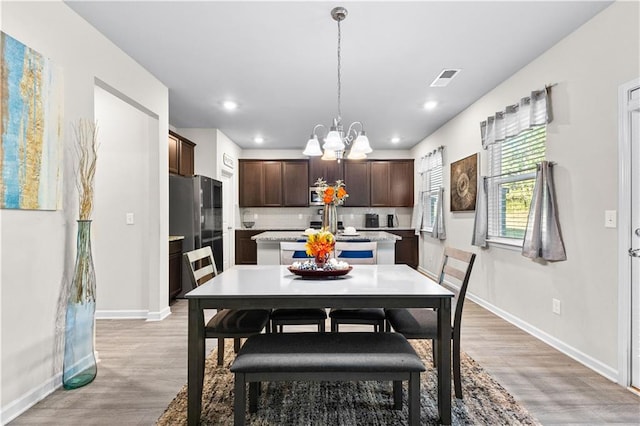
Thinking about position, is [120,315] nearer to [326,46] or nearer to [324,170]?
[326,46]

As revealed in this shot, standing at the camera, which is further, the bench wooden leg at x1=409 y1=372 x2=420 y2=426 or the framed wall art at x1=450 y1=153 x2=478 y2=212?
the framed wall art at x1=450 y1=153 x2=478 y2=212

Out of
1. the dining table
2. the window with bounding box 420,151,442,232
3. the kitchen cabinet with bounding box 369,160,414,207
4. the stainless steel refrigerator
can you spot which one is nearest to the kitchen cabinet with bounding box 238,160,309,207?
the kitchen cabinet with bounding box 369,160,414,207

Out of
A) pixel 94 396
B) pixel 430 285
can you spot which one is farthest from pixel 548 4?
pixel 94 396

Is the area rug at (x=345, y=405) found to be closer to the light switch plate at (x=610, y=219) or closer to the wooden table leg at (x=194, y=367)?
the wooden table leg at (x=194, y=367)

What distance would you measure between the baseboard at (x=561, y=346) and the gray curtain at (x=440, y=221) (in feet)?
5.23

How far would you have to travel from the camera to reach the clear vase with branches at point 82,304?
89.4 inches

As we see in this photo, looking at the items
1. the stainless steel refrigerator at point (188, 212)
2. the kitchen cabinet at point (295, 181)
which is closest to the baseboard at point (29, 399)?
the stainless steel refrigerator at point (188, 212)

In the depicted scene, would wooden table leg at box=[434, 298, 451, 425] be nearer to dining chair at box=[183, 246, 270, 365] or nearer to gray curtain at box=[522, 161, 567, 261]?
dining chair at box=[183, 246, 270, 365]

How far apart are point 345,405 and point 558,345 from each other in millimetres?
1990

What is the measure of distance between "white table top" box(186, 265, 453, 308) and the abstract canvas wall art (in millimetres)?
1185

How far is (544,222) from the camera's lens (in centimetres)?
288

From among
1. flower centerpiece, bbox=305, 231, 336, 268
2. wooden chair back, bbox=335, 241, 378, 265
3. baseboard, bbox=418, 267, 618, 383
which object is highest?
flower centerpiece, bbox=305, 231, 336, 268

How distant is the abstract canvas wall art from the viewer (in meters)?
1.89

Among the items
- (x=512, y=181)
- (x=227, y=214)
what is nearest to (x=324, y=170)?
(x=227, y=214)
